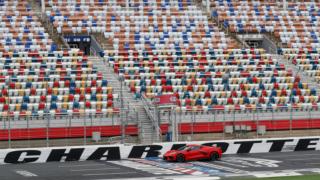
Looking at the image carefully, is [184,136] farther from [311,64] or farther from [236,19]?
[236,19]

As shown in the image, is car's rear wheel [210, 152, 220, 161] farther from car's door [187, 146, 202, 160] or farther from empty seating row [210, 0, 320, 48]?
empty seating row [210, 0, 320, 48]

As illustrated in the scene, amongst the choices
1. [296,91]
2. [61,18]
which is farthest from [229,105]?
[61,18]

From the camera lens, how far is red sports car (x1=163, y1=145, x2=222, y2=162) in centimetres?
3878

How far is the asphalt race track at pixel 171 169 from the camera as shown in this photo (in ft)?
107

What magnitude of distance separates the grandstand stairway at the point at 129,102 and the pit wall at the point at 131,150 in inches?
154

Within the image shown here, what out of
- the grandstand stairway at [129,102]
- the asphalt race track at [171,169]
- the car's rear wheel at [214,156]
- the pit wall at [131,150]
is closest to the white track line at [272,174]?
the asphalt race track at [171,169]

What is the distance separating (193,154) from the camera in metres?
39.1

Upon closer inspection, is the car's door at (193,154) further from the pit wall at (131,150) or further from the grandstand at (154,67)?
the grandstand at (154,67)

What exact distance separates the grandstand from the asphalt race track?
473 centimetres

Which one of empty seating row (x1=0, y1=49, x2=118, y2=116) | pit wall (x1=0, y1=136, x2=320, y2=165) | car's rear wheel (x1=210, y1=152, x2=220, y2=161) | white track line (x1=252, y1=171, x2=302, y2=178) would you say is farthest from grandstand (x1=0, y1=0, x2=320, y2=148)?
white track line (x1=252, y1=171, x2=302, y2=178)

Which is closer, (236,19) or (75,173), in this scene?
(75,173)

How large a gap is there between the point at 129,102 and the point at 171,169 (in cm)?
1430

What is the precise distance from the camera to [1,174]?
1336 inches

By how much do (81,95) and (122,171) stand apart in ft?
47.2
